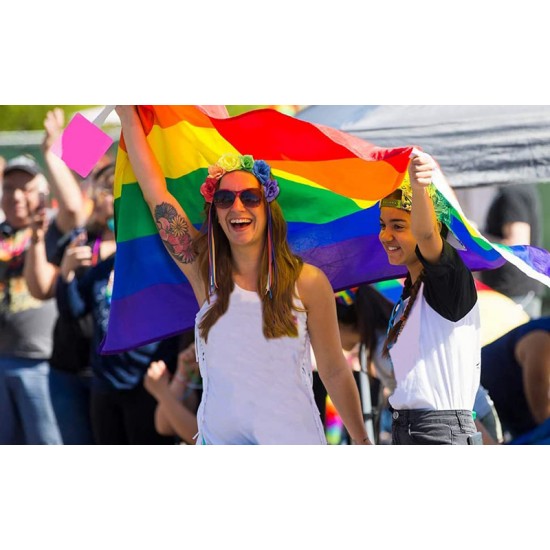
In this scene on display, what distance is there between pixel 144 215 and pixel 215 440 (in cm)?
118

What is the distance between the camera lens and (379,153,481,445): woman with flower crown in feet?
14.8

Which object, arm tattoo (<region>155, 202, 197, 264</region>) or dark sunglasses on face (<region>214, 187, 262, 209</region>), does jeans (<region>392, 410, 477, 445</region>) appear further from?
arm tattoo (<region>155, 202, 197, 264</region>)

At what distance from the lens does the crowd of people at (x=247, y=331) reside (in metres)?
4.70

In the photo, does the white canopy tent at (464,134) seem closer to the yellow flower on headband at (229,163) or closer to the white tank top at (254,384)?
the yellow flower on headband at (229,163)

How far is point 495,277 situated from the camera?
525 centimetres

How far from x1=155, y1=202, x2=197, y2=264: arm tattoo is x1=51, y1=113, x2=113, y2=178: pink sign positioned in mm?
383

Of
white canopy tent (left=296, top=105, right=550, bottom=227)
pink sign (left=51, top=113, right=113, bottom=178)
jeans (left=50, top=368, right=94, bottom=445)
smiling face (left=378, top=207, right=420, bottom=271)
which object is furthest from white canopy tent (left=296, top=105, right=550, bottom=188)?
jeans (left=50, top=368, right=94, bottom=445)

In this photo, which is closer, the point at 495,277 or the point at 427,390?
the point at 427,390

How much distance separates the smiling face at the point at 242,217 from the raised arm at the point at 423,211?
2.36 feet

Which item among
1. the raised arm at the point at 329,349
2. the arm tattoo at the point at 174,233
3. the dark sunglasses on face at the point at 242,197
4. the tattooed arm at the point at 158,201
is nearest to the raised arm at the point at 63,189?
the tattooed arm at the point at 158,201

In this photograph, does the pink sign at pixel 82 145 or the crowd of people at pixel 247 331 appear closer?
the crowd of people at pixel 247 331
